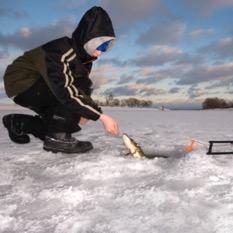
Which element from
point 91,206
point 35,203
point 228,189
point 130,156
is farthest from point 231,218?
point 130,156

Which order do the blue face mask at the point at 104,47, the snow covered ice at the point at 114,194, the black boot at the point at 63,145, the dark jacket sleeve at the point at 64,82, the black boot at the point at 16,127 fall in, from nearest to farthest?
the snow covered ice at the point at 114,194 < the dark jacket sleeve at the point at 64,82 < the blue face mask at the point at 104,47 < the black boot at the point at 63,145 < the black boot at the point at 16,127

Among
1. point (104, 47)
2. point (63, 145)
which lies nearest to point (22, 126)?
point (63, 145)

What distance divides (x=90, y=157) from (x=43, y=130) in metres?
0.84

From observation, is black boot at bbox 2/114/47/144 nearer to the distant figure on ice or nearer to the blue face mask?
the distant figure on ice

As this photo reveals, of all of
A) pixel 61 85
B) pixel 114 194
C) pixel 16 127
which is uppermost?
pixel 61 85

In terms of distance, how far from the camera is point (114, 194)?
1785 millimetres

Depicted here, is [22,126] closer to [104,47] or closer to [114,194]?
[104,47]

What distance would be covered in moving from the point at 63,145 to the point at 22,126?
542 millimetres

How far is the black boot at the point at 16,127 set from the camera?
3324mm

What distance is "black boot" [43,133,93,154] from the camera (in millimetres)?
3008

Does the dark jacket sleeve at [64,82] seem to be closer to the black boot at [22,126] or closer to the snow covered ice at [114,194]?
the snow covered ice at [114,194]

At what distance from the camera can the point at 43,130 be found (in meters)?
3.37

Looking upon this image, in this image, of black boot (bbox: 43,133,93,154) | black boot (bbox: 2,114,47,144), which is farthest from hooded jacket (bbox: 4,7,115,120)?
black boot (bbox: 2,114,47,144)

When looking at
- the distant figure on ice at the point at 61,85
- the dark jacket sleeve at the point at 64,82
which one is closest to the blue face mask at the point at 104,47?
the distant figure on ice at the point at 61,85
